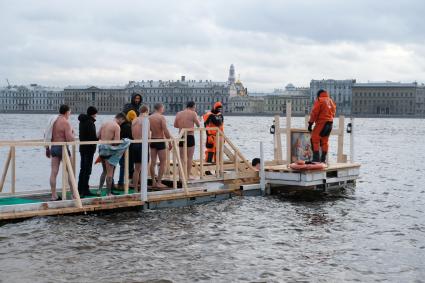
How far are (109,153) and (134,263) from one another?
366cm

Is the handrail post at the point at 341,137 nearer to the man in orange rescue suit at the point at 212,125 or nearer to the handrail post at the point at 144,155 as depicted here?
the man in orange rescue suit at the point at 212,125

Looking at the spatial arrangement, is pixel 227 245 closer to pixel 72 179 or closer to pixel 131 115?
pixel 72 179

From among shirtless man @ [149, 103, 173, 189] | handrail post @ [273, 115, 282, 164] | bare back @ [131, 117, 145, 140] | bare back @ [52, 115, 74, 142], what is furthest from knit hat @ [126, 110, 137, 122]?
handrail post @ [273, 115, 282, 164]

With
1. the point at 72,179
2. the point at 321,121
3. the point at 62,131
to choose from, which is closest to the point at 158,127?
the point at 62,131

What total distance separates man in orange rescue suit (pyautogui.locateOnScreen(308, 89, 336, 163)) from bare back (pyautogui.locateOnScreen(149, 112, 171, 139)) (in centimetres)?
443

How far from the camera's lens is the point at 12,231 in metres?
12.1

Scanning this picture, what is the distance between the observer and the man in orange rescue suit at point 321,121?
56.5 feet

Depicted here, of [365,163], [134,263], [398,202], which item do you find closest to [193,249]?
[134,263]

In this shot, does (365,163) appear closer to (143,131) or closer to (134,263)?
(143,131)

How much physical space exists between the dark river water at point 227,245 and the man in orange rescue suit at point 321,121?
1.61 metres

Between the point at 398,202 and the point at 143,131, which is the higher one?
the point at 143,131

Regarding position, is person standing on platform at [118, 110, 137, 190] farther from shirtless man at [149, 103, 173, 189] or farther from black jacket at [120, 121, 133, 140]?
shirtless man at [149, 103, 173, 189]

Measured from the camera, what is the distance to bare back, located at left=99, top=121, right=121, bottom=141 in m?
13.6

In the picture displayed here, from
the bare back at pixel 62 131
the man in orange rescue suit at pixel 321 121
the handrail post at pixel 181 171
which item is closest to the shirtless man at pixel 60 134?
the bare back at pixel 62 131
